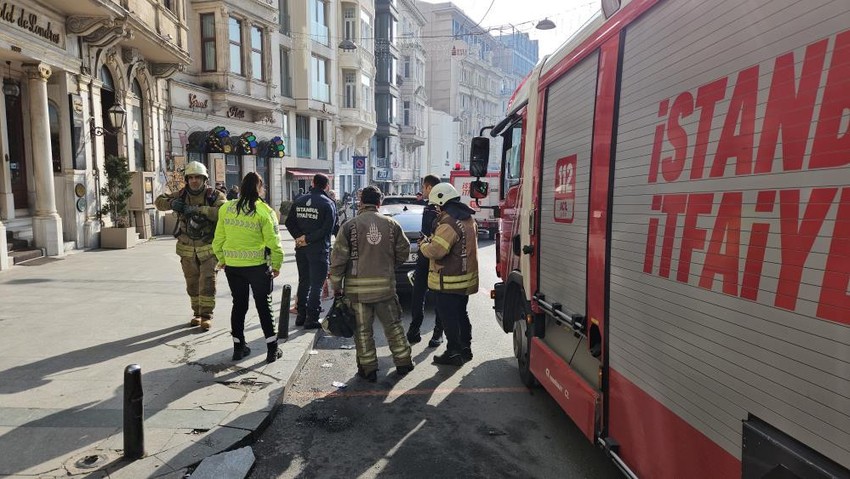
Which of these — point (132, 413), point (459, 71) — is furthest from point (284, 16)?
point (459, 71)

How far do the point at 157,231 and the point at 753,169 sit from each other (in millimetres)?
17698

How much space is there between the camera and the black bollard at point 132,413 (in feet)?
10.8

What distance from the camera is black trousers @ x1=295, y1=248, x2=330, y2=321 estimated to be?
6.64m

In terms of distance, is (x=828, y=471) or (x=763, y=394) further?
(x=763, y=394)

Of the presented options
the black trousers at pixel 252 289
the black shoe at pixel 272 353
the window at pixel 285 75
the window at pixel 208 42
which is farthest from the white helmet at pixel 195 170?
the window at pixel 285 75

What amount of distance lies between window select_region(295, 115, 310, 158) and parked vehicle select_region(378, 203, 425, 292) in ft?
62.4

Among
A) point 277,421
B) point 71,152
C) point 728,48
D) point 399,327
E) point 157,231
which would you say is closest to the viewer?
point 728,48

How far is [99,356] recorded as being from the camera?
527 cm

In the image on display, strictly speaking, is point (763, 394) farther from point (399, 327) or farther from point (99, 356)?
point (99, 356)

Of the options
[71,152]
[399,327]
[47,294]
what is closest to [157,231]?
[71,152]

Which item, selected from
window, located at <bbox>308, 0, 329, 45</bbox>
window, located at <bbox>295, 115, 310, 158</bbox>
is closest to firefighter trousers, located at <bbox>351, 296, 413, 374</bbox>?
window, located at <bbox>295, 115, 310, 158</bbox>

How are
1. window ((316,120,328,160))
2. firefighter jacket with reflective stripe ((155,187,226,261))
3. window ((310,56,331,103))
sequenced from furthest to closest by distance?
window ((316,120,328,160)) → window ((310,56,331,103)) → firefighter jacket with reflective stripe ((155,187,226,261))

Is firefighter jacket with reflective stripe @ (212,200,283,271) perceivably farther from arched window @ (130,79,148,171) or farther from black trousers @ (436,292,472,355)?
arched window @ (130,79,148,171)

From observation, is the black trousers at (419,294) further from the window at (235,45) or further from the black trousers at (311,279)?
the window at (235,45)
